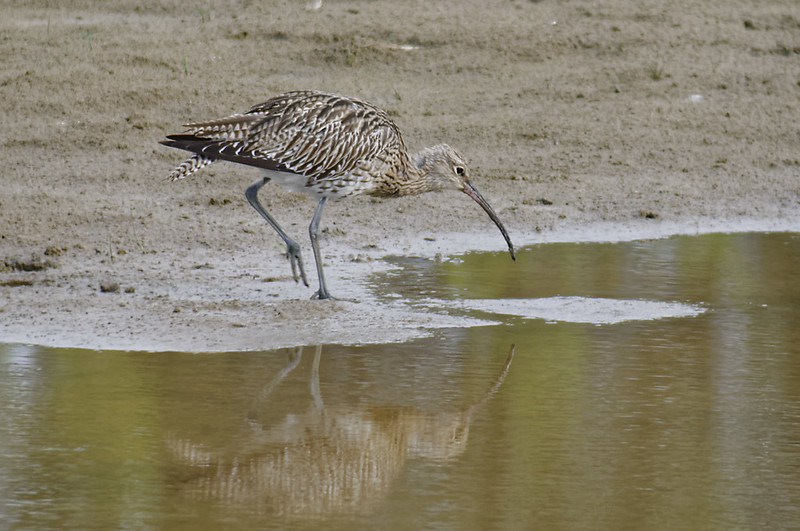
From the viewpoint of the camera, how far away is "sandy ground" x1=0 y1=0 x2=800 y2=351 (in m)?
7.63

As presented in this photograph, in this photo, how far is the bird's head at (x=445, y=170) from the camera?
28.2ft

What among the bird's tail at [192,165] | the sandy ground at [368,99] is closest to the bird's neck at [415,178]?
the sandy ground at [368,99]

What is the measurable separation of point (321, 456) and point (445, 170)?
12.5ft

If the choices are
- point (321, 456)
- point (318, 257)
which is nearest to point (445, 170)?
point (318, 257)

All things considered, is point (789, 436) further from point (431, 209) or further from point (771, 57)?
point (771, 57)

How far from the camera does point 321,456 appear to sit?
16.7ft

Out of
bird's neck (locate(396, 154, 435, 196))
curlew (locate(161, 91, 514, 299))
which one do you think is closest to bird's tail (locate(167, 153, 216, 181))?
curlew (locate(161, 91, 514, 299))

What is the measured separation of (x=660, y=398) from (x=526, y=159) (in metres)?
5.31

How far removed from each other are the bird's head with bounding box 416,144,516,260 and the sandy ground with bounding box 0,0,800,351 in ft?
1.47

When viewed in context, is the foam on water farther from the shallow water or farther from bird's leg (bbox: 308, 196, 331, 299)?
bird's leg (bbox: 308, 196, 331, 299)

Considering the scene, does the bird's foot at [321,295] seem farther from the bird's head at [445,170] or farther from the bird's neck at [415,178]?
the bird's head at [445,170]

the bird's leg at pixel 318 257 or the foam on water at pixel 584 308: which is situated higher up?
the bird's leg at pixel 318 257

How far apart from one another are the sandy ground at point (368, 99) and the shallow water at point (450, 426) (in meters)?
0.60

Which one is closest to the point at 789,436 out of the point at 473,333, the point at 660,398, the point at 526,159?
the point at 660,398
